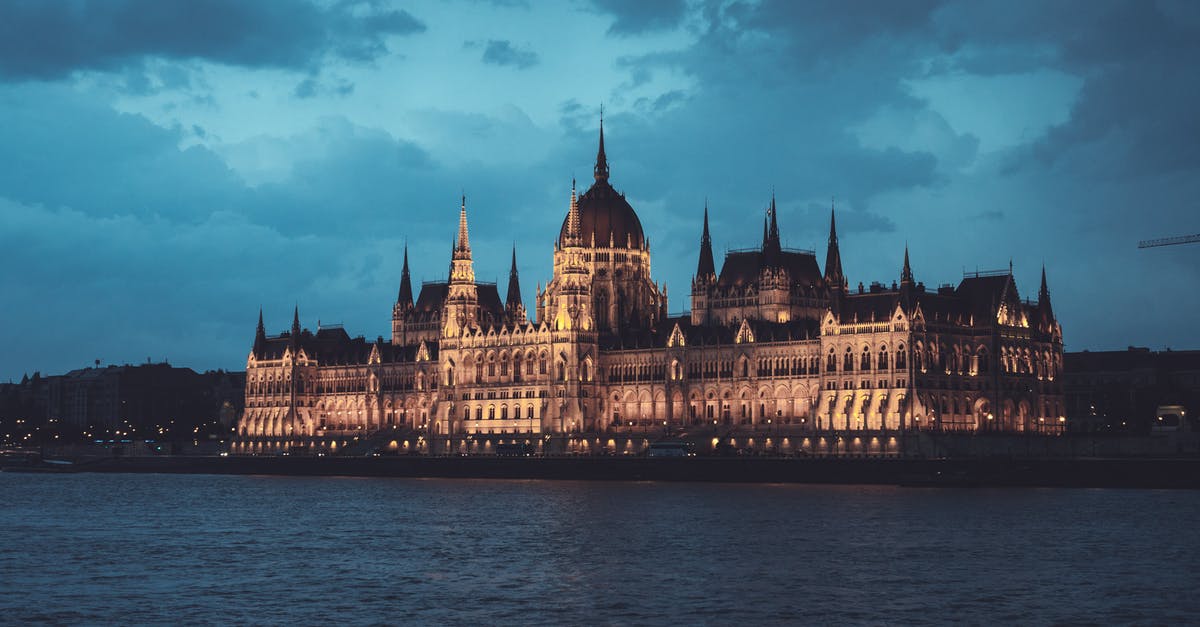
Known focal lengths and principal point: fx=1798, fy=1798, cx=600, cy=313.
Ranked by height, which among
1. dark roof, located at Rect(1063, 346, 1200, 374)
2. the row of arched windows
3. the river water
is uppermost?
dark roof, located at Rect(1063, 346, 1200, 374)

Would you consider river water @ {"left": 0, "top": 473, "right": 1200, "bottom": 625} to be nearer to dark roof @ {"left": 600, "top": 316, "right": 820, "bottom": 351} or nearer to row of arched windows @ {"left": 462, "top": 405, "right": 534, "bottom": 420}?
dark roof @ {"left": 600, "top": 316, "right": 820, "bottom": 351}

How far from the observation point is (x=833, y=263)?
570 feet

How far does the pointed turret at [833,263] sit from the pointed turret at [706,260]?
11654 mm

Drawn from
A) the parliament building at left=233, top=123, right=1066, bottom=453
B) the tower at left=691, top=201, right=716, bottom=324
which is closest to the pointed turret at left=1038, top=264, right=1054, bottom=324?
the parliament building at left=233, top=123, right=1066, bottom=453

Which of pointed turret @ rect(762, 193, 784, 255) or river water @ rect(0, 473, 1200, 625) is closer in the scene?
river water @ rect(0, 473, 1200, 625)

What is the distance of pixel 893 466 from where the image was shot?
136m

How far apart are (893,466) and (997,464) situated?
328 inches

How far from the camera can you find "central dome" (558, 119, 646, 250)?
18475cm

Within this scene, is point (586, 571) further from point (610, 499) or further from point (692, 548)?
point (610, 499)

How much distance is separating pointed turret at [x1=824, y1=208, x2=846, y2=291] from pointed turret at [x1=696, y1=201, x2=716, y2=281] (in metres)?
11.7

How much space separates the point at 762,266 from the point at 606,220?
2111cm

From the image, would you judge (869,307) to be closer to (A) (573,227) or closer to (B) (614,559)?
(A) (573,227)

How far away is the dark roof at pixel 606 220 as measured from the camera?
185 meters

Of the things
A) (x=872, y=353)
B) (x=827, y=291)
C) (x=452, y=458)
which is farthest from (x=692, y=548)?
(x=827, y=291)
